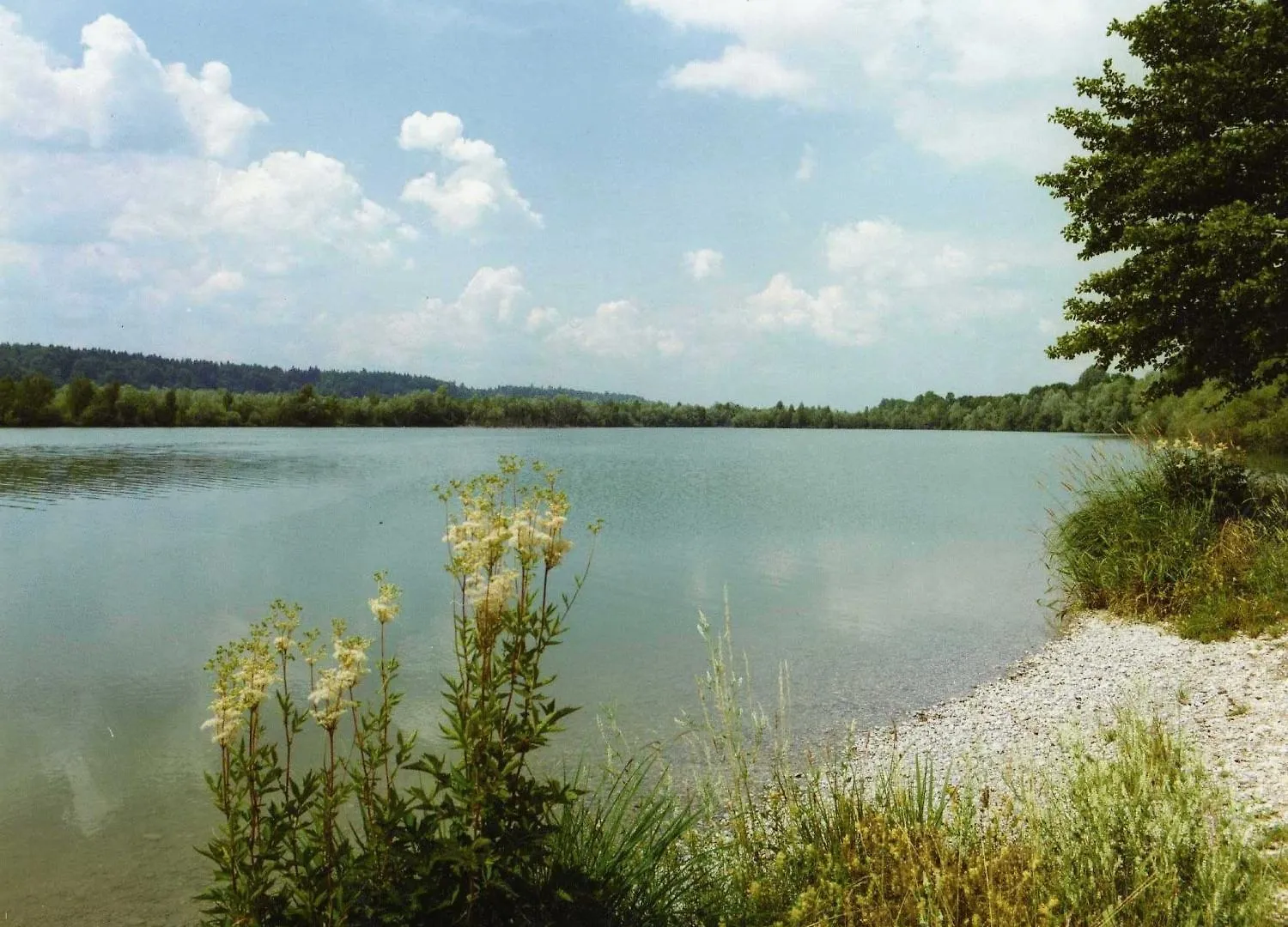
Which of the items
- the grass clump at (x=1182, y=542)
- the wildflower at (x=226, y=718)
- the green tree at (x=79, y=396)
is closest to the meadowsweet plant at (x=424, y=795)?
the wildflower at (x=226, y=718)

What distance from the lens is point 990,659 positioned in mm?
12281

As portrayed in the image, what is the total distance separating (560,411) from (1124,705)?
147 metres

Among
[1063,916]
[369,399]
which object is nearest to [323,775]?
[1063,916]

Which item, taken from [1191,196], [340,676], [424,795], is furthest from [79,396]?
[424,795]

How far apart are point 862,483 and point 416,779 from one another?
130ft

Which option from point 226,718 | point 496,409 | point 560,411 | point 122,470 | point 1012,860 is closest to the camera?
point 226,718

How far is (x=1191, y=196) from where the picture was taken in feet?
50.8

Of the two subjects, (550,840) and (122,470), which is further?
(122,470)

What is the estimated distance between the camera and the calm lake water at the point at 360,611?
7531 mm

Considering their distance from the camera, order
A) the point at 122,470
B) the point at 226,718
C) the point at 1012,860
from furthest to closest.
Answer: the point at 122,470, the point at 1012,860, the point at 226,718

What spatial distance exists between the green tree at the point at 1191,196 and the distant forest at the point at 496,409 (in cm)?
3494

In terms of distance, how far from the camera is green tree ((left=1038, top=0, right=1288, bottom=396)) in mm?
14211

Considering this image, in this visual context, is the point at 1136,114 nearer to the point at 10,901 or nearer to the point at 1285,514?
the point at 1285,514

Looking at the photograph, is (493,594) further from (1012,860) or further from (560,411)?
(560,411)
